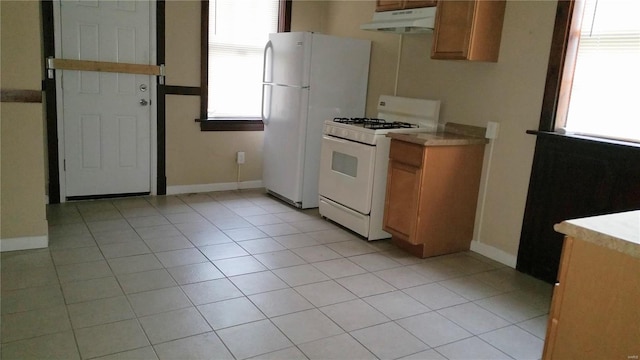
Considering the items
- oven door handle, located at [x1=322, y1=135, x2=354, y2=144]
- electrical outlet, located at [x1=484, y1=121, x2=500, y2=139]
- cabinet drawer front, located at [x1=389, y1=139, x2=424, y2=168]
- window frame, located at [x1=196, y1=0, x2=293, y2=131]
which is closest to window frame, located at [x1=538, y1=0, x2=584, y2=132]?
electrical outlet, located at [x1=484, y1=121, x2=500, y2=139]

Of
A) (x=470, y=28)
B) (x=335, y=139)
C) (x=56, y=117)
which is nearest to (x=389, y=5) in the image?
(x=470, y=28)

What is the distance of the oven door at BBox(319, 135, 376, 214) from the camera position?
376cm

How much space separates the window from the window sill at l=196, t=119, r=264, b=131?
302cm

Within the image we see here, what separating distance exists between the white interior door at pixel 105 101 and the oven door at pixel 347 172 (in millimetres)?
1781

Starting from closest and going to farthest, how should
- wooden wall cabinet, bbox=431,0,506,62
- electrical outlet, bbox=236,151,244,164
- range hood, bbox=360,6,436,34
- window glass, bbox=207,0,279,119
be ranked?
1. wooden wall cabinet, bbox=431,0,506,62
2. range hood, bbox=360,6,436,34
3. window glass, bbox=207,0,279,119
4. electrical outlet, bbox=236,151,244,164

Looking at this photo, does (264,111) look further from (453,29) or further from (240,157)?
(453,29)

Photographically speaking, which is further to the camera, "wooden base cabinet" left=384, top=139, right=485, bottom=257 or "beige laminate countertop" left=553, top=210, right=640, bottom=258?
"wooden base cabinet" left=384, top=139, right=485, bottom=257

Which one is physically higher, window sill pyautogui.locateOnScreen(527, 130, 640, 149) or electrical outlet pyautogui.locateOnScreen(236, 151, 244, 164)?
window sill pyautogui.locateOnScreen(527, 130, 640, 149)

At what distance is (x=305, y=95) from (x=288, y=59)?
403mm

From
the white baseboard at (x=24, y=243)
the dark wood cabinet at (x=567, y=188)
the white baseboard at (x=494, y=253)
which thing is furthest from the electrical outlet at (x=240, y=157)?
the dark wood cabinet at (x=567, y=188)

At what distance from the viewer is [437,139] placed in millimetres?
3385

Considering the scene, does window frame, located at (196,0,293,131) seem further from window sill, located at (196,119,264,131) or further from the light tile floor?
the light tile floor

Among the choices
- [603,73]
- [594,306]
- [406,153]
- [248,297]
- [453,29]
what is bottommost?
[248,297]

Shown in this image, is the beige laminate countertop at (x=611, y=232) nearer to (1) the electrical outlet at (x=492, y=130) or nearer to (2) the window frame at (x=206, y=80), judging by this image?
(1) the electrical outlet at (x=492, y=130)
